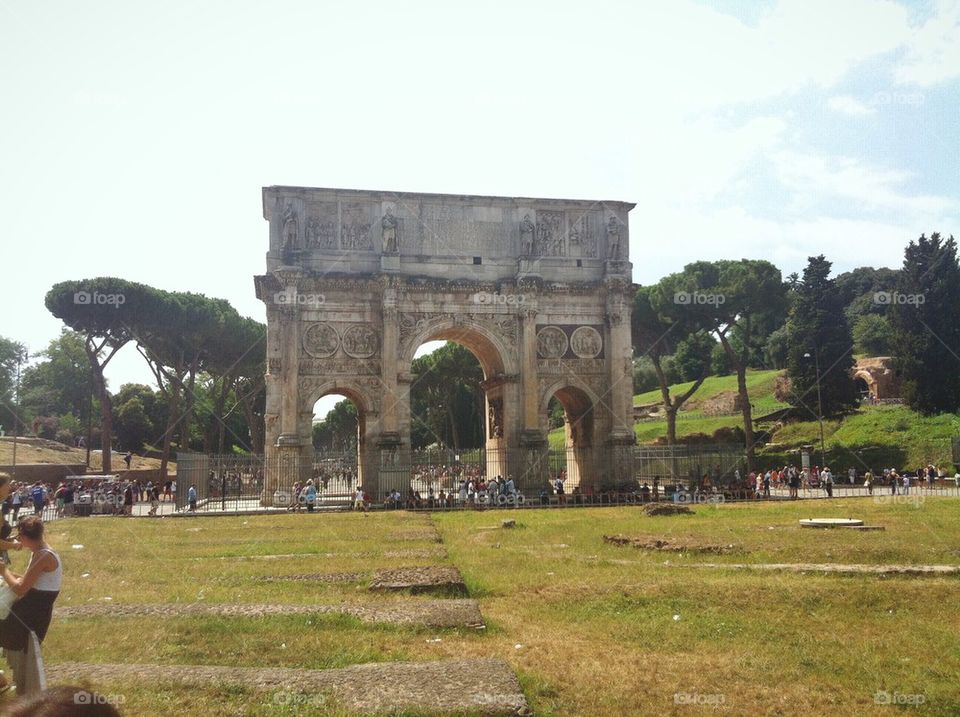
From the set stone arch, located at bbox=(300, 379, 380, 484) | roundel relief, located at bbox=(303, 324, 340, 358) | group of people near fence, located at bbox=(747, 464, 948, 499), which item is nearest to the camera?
group of people near fence, located at bbox=(747, 464, 948, 499)

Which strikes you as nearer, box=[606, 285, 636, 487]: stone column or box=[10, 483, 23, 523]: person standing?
box=[10, 483, 23, 523]: person standing

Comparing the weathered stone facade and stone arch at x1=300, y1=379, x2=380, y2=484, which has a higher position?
the weathered stone facade

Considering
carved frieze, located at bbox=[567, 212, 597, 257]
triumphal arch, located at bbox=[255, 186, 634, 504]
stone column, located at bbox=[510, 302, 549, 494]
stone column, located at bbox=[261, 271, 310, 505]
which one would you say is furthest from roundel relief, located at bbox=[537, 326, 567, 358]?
stone column, located at bbox=[261, 271, 310, 505]

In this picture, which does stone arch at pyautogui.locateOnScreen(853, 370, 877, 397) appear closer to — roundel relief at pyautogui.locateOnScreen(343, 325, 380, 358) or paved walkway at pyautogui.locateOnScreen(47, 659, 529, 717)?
roundel relief at pyautogui.locateOnScreen(343, 325, 380, 358)

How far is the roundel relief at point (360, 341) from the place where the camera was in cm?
2934

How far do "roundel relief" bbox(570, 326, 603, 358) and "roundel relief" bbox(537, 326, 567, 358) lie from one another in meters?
0.38

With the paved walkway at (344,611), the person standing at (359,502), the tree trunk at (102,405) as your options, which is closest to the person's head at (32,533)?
the paved walkway at (344,611)

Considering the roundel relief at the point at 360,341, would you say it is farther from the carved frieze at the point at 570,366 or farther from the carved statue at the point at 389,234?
the carved frieze at the point at 570,366

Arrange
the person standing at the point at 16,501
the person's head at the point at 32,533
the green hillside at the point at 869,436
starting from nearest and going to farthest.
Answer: the person's head at the point at 32,533 → the person standing at the point at 16,501 → the green hillside at the point at 869,436

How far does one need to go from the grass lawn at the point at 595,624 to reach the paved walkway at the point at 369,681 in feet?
0.54

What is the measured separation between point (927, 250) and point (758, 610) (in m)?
44.9

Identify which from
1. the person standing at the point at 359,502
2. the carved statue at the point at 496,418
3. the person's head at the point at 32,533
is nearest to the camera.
Result: the person's head at the point at 32,533

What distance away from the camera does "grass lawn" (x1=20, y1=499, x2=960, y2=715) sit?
17.4 ft

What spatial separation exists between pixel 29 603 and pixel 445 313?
24915mm
